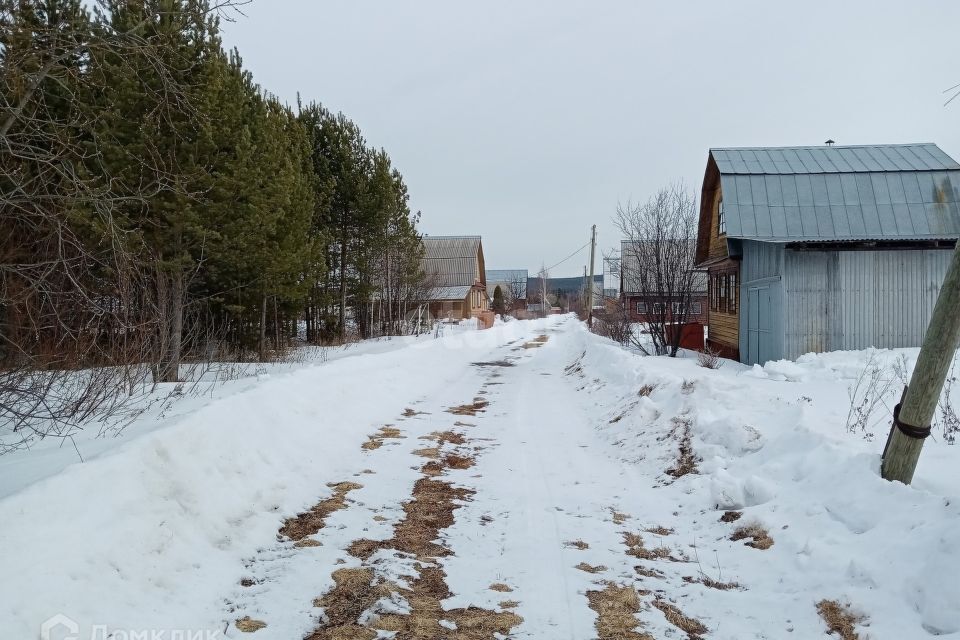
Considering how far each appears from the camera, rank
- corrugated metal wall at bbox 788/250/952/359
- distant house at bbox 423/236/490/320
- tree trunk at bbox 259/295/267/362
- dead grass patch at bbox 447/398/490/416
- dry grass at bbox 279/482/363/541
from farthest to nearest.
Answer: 1. distant house at bbox 423/236/490/320
2. tree trunk at bbox 259/295/267/362
3. corrugated metal wall at bbox 788/250/952/359
4. dead grass patch at bbox 447/398/490/416
5. dry grass at bbox 279/482/363/541

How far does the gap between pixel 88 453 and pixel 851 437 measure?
23.1 ft

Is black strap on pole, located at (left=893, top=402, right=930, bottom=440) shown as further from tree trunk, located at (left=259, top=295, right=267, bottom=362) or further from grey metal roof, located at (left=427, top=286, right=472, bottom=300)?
grey metal roof, located at (left=427, top=286, right=472, bottom=300)

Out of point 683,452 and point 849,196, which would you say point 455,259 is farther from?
point 683,452

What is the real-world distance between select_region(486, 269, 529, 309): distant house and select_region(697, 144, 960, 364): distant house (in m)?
47.1

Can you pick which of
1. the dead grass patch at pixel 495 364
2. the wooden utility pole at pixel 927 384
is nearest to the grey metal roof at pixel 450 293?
the dead grass patch at pixel 495 364

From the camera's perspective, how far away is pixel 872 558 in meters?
3.66

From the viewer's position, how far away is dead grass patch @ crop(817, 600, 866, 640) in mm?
3291

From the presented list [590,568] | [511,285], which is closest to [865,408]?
[590,568]

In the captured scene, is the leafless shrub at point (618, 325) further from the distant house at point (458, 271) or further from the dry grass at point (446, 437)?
the distant house at point (458, 271)

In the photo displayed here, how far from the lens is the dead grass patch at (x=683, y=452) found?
6.38m

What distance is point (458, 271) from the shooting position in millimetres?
48156

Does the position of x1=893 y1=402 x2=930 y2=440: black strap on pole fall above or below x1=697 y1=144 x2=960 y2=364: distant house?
below

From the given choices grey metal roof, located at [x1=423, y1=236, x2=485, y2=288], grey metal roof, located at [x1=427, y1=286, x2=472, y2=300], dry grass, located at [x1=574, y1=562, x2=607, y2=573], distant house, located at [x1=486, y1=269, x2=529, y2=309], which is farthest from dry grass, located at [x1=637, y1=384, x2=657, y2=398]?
distant house, located at [x1=486, y1=269, x2=529, y2=309]

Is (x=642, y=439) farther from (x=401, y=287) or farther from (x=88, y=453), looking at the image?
(x=401, y=287)
